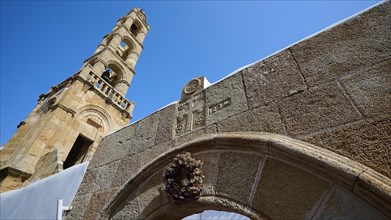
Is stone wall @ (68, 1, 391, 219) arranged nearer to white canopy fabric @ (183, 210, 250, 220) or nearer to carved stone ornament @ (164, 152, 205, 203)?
carved stone ornament @ (164, 152, 205, 203)

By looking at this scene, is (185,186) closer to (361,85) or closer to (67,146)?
(361,85)

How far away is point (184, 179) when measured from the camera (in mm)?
1588

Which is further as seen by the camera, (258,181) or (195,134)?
(195,134)

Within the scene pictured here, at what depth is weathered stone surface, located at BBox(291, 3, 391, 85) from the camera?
4.20ft

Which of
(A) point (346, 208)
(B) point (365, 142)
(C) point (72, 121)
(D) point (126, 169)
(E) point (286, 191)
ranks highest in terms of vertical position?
(C) point (72, 121)

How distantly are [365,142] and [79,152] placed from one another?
414 inches

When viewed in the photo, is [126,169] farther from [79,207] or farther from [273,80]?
[273,80]

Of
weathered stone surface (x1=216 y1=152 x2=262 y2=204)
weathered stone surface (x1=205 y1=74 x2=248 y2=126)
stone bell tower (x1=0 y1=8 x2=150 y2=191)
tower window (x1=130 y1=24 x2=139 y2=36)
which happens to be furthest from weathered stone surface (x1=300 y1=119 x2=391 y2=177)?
tower window (x1=130 y1=24 x2=139 y2=36)

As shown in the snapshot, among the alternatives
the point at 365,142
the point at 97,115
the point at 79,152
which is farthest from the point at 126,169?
the point at 79,152

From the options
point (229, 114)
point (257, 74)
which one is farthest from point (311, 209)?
point (257, 74)

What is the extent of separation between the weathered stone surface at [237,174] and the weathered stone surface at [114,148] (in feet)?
4.06

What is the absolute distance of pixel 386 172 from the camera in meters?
0.96

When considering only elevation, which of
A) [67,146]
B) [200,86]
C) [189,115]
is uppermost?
[67,146]

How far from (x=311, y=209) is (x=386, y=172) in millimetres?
355
